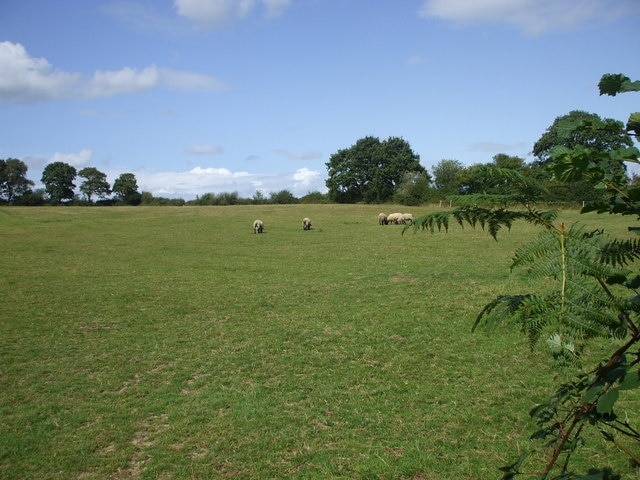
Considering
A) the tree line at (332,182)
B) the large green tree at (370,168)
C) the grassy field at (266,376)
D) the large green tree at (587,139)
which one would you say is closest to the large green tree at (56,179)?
the tree line at (332,182)

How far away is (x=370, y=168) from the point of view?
81875mm

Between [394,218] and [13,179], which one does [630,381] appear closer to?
[394,218]

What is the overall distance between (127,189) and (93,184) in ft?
21.2

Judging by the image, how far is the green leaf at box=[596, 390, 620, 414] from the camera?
0.97 meters

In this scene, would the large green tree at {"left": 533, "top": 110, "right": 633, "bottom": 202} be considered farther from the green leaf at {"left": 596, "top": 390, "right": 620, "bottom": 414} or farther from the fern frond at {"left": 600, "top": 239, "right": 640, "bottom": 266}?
the green leaf at {"left": 596, "top": 390, "right": 620, "bottom": 414}

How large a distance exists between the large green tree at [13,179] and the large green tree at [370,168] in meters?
50.5

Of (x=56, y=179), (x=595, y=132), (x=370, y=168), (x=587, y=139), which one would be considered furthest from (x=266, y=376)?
(x=56, y=179)

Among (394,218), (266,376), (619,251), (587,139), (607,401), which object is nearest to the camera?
(607,401)

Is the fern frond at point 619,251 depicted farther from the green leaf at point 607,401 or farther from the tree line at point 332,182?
the tree line at point 332,182

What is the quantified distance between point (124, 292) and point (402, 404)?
9.32 m

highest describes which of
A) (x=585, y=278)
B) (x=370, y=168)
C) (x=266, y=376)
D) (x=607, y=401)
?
(x=370, y=168)

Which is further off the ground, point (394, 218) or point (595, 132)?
point (595, 132)

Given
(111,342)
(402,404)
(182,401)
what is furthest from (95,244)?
(402,404)

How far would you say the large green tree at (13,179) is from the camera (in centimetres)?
7631
